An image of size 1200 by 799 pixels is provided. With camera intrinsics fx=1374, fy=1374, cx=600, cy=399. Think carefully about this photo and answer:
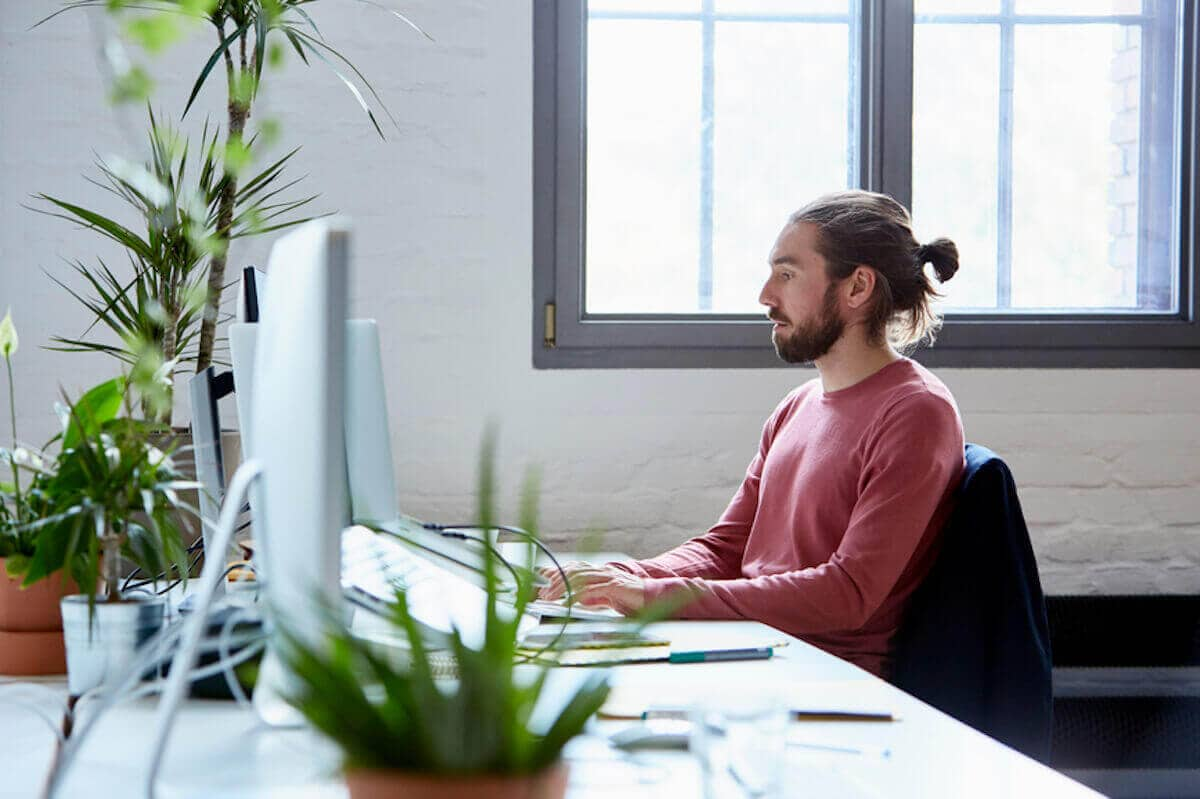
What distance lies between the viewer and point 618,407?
2938 millimetres

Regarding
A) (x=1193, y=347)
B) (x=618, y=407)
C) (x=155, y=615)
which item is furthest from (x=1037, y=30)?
(x=155, y=615)

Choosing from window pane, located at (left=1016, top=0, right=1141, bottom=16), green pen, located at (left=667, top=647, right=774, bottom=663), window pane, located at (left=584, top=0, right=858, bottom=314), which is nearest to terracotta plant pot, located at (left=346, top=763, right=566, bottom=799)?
green pen, located at (left=667, top=647, right=774, bottom=663)

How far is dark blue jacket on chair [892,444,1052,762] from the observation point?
5.64 ft

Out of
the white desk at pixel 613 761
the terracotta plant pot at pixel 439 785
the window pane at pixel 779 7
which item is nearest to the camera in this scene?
the terracotta plant pot at pixel 439 785

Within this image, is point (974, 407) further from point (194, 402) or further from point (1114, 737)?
point (194, 402)

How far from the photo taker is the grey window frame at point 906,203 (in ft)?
9.57

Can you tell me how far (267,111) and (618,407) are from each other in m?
0.95

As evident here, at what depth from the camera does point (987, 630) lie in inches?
68.9

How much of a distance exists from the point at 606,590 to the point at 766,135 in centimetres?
152

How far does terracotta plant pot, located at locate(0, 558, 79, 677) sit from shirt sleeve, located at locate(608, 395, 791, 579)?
3.41 feet

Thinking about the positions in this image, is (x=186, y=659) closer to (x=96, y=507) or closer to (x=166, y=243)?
(x=96, y=507)

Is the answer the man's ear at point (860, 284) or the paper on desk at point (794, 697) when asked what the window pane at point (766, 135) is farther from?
the paper on desk at point (794, 697)

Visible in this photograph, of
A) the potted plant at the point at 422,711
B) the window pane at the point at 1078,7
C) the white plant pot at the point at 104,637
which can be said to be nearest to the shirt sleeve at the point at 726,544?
the white plant pot at the point at 104,637

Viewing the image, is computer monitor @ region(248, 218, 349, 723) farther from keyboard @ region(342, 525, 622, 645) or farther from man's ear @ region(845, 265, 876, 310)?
man's ear @ region(845, 265, 876, 310)
